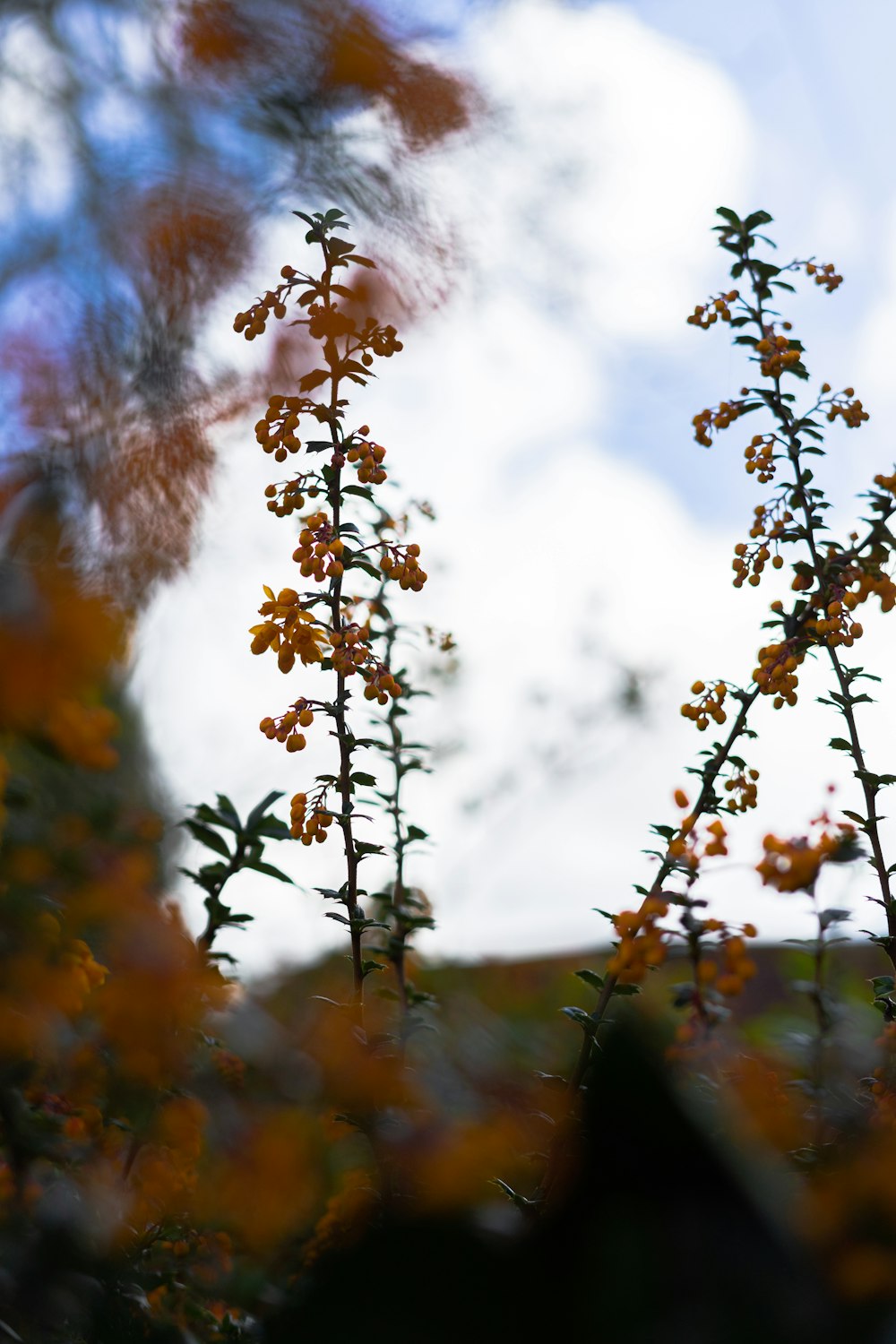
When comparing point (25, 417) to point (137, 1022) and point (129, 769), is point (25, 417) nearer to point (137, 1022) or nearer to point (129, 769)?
point (129, 769)

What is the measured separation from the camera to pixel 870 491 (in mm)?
712

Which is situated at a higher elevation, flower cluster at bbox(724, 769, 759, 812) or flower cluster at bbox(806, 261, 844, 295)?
flower cluster at bbox(806, 261, 844, 295)

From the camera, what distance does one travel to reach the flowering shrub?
0.88 feet

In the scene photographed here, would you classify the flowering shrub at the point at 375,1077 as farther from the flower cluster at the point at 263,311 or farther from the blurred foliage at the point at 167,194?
the blurred foliage at the point at 167,194

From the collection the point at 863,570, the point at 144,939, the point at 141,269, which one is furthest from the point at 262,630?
the point at 141,269

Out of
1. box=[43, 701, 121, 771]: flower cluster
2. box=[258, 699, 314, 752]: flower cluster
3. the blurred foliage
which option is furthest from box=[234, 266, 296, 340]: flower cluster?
the blurred foliage

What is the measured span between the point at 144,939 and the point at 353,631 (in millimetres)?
276

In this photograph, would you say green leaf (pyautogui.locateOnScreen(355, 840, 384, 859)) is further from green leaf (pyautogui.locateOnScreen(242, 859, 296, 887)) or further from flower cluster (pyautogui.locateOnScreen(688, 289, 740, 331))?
flower cluster (pyautogui.locateOnScreen(688, 289, 740, 331))

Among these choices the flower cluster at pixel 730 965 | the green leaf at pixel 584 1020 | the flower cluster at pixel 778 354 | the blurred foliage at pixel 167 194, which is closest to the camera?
the flower cluster at pixel 730 965

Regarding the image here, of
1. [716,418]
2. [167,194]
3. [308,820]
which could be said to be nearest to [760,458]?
[716,418]

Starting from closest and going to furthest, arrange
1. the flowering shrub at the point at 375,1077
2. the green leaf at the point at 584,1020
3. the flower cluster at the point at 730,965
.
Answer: the flowering shrub at the point at 375,1077
the flower cluster at the point at 730,965
the green leaf at the point at 584,1020

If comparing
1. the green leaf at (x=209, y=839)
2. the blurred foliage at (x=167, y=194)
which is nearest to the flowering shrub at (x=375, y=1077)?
the green leaf at (x=209, y=839)

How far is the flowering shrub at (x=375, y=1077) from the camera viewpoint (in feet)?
0.88

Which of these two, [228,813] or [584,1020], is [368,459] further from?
[584,1020]
